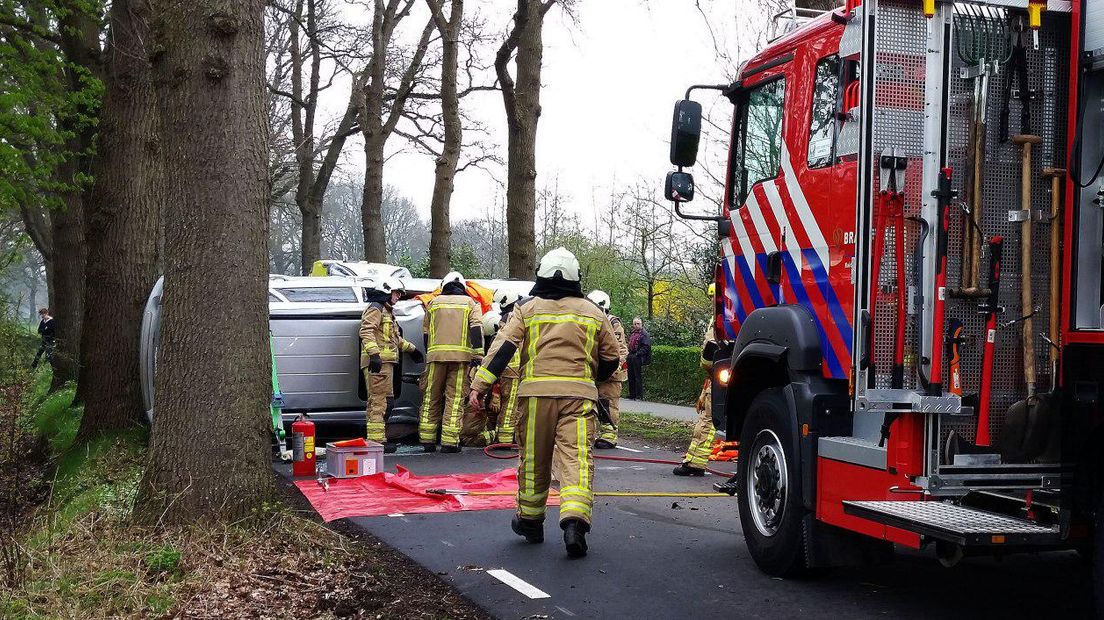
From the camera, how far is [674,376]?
883 inches

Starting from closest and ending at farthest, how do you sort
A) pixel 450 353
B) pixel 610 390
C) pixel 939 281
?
pixel 939 281, pixel 450 353, pixel 610 390

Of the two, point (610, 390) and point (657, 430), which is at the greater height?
point (610, 390)

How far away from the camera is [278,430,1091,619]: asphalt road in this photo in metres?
5.86

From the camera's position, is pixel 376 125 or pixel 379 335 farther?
pixel 376 125

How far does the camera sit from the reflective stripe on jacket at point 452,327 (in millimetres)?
12672

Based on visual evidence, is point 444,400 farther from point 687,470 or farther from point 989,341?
point 989,341

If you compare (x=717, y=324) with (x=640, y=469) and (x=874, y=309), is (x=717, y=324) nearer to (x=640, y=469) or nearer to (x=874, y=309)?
(x=874, y=309)

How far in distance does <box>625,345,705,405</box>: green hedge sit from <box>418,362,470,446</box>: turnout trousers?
8.81m

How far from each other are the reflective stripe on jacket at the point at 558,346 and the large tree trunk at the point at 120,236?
6564 mm

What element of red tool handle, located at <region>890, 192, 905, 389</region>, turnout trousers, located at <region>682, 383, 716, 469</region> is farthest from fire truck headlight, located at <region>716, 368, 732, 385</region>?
turnout trousers, located at <region>682, 383, 716, 469</region>

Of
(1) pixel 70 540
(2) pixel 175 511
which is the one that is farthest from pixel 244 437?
(1) pixel 70 540

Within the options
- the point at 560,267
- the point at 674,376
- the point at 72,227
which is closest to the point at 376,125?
the point at 72,227

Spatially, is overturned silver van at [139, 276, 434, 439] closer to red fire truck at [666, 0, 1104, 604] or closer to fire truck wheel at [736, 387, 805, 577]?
fire truck wheel at [736, 387, 805, 577]

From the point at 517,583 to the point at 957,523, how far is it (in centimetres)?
252
